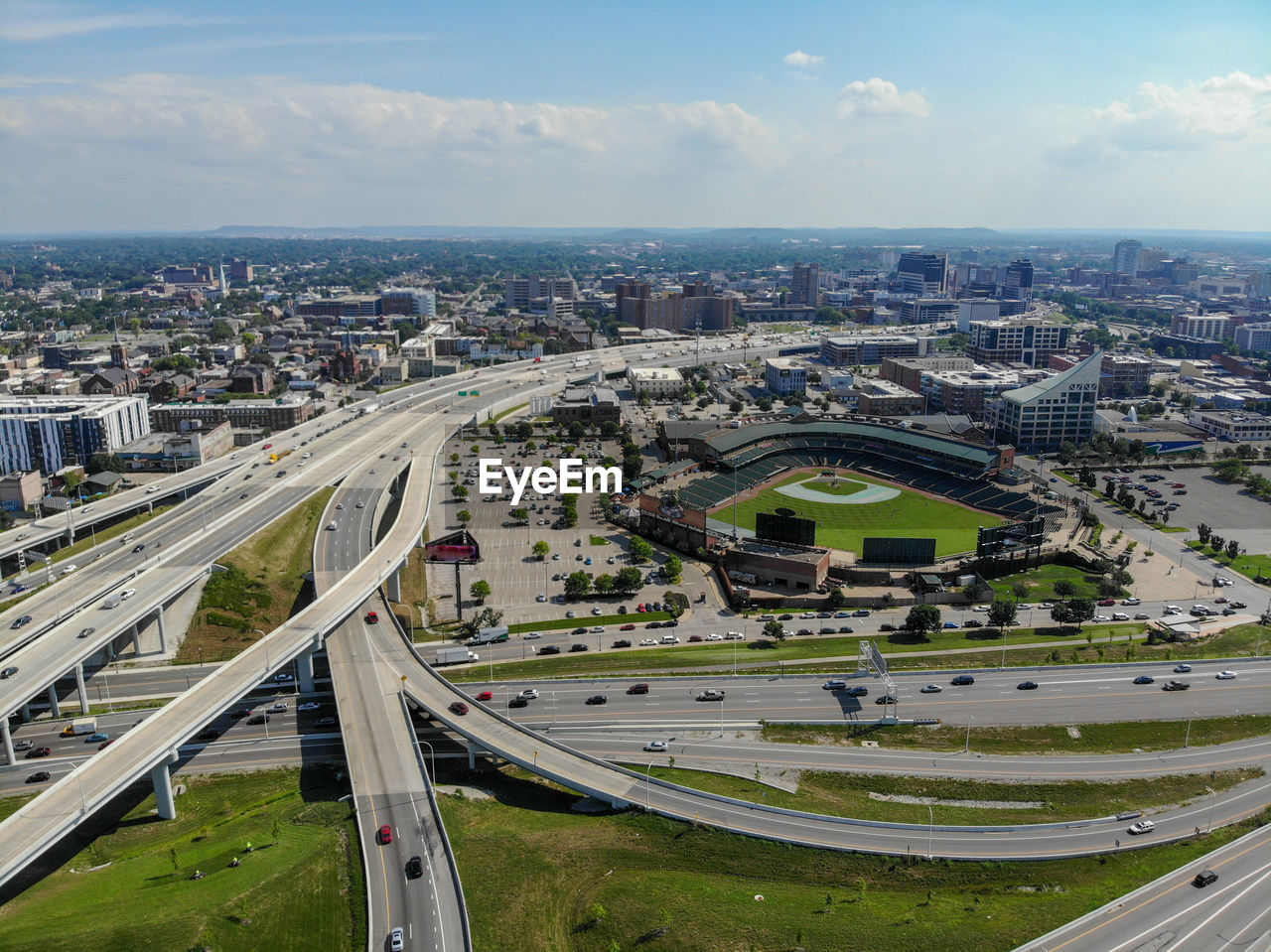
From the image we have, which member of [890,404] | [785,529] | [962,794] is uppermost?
[890,404]

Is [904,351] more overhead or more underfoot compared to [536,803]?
more overhead

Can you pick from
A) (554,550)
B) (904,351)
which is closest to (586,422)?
(554,550)

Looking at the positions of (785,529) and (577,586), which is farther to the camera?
(785,529)

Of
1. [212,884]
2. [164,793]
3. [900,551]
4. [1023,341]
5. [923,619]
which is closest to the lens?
[212,884]

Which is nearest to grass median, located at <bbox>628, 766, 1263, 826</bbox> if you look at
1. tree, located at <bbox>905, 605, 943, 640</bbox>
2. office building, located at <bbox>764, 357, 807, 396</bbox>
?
tree, located at <bbox>905, 605, 943, 640</bbox>

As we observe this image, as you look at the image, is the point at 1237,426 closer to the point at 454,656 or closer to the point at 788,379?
the point at 788,379

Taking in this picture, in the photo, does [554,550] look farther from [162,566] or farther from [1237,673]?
[1237,673]

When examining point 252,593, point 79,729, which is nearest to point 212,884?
point 79,729
